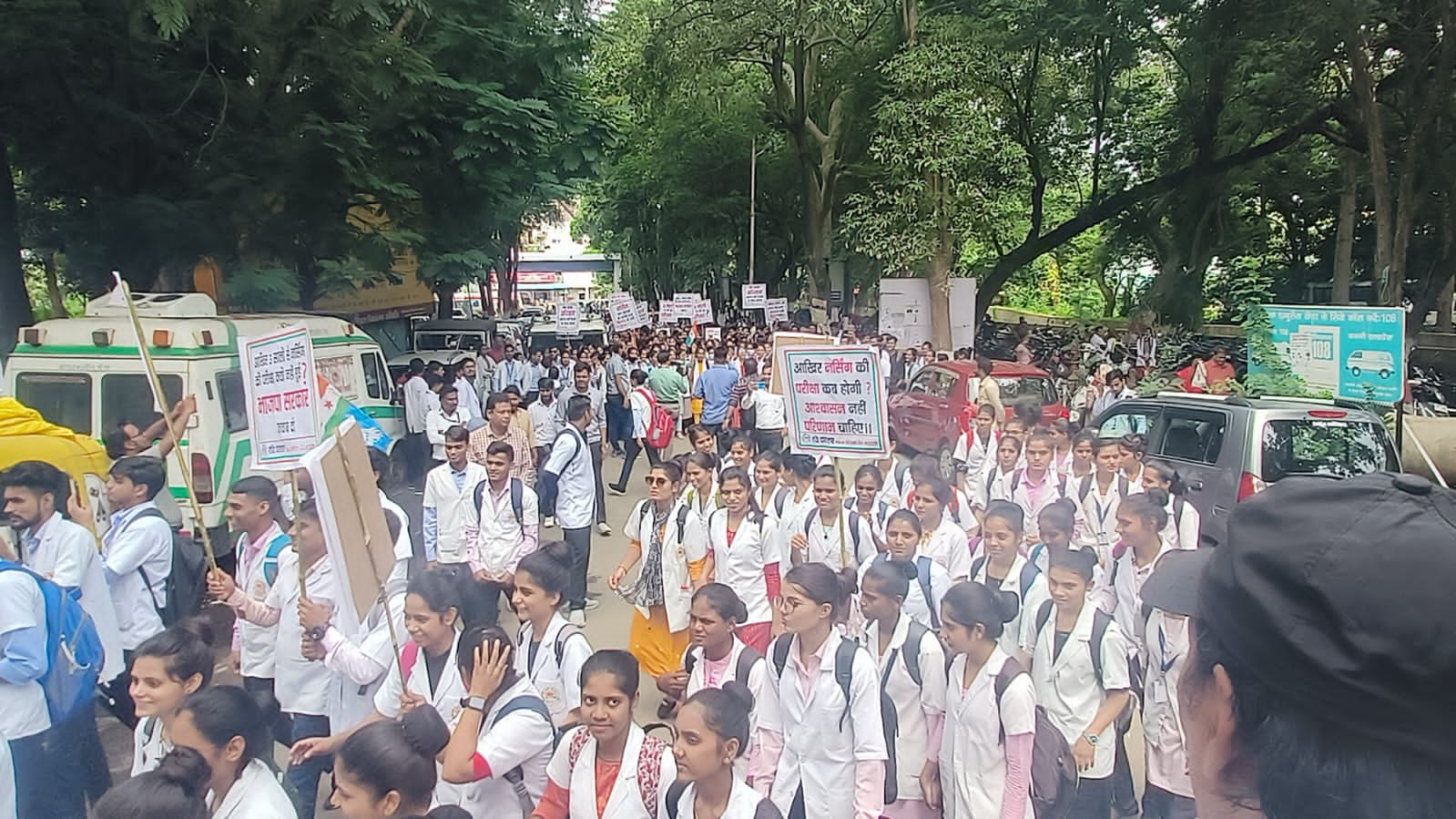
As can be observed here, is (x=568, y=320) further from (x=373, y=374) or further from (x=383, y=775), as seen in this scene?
(x=383, y=775)

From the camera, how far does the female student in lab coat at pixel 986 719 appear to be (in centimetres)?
334

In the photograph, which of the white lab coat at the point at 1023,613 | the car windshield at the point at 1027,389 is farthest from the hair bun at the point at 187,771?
the car windshield at the point at 1027,389

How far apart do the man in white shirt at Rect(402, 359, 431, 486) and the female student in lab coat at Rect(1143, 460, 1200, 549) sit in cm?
776

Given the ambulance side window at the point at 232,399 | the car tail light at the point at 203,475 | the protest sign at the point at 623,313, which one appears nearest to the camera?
A: the car tail light at the point at 203,475

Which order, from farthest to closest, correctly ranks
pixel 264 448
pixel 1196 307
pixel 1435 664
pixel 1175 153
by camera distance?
pixel 1196 307
pixel 1175 153
pixel 264 448
pixel 1435 664

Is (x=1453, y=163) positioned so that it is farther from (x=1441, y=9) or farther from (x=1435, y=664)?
(x=1435, y=664)

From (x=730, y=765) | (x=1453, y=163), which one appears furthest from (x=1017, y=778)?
(x=1453, y=163)

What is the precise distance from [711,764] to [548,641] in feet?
3.42

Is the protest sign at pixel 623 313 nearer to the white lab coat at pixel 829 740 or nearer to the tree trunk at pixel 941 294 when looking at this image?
the tree trunk at pixel 941 294

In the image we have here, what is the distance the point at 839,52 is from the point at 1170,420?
1841cm

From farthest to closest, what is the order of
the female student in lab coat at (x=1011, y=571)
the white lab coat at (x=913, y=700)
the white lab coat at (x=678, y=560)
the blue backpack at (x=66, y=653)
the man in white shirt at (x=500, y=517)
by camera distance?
the man in white shirt at (x=500, y=517) → the white lab coat at (x=678, y=560) → the female student in lab coat at (x=1011, y=571) → the white lab coat at (x=913, y=700) → the blue backpack at (x=66, y=653)

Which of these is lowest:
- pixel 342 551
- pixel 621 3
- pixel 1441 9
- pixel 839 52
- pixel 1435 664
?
pixel 342 551

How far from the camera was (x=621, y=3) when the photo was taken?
2602cm

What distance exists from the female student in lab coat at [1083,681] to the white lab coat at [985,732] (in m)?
0.45
